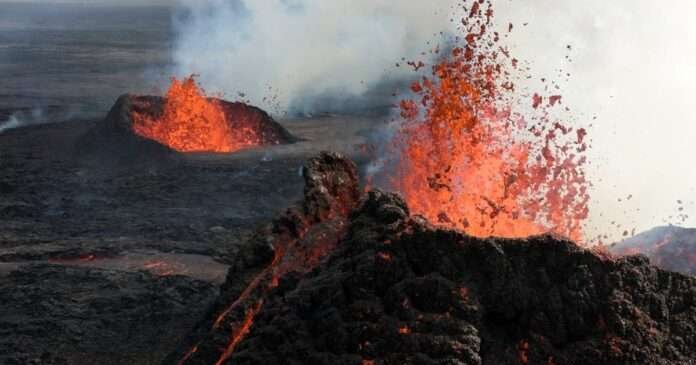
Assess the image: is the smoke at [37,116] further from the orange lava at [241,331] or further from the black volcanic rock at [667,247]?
the orange lava at [241,331]

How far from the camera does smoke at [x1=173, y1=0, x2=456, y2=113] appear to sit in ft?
98.7

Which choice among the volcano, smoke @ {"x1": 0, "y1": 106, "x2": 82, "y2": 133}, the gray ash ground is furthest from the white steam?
the volcano

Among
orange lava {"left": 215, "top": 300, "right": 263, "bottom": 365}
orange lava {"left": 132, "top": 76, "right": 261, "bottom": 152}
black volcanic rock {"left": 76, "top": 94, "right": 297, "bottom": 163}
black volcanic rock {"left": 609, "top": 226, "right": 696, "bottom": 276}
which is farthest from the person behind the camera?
orange lava {"left": 132, "top": 76, "right": 261, "bottom": 152}

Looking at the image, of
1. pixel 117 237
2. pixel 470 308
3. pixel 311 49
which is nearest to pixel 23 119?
pixel 117 237

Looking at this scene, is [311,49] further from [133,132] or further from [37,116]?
[133,132]

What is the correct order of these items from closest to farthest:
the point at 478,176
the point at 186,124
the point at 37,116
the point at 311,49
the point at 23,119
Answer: the point at 478,176 < the point at 186,124 < the point at 23,119 < the point at 37,116 < the point at 311,49

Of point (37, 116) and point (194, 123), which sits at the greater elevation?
point (194, 123)

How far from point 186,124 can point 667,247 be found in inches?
525

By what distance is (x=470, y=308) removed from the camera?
4.79m

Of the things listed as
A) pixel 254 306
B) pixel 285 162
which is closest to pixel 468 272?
pixel 254 306

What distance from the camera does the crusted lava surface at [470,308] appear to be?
4.70 metres

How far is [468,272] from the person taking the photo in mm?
4980

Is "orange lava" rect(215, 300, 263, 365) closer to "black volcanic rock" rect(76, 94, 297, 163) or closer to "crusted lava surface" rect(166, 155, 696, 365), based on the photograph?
"crusted lava surface" rect(166, 155, 696, 365)

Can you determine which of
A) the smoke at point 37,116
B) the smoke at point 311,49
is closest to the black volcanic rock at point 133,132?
the smoke at point 37,116
